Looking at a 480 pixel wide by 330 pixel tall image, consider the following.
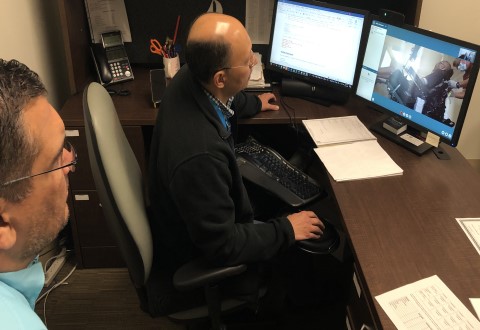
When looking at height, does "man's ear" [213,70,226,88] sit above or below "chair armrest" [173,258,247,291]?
above

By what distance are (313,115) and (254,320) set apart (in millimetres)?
802

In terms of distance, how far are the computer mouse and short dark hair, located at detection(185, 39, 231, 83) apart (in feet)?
1.89

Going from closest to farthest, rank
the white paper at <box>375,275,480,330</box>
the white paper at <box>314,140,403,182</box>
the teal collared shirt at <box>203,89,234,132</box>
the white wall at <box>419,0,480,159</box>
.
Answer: the white paper at <box>375,275,480,330</box>
the teal collared shirt at <box>203,89,234,132</box>
the white paper at <box>314,140,403,182</box>
the white wall at <box>419,0,480,159</box>

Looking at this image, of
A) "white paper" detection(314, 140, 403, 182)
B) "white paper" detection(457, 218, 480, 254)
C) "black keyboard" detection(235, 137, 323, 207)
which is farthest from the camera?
"black keyboard" detection(235, 137, 323, 207)

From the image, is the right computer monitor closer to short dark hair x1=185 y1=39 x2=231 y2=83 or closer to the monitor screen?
the monitor screen

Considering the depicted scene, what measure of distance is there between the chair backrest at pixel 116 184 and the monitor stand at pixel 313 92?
0.88 metres

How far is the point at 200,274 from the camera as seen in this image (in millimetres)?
1216

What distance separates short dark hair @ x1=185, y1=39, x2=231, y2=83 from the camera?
1258 millimetres

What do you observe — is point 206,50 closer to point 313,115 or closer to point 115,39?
point 313,115

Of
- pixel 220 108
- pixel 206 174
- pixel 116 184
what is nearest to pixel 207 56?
pixel 220 108

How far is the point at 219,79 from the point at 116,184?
428 mm

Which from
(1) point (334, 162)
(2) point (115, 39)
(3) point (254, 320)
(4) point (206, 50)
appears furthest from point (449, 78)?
(2) point (115, 39)

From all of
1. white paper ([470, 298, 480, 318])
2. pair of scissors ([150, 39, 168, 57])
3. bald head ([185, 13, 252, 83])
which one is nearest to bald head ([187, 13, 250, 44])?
bald head ([185, 13, 252, 83])

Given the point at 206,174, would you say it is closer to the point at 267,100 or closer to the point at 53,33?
the point at 267,100
